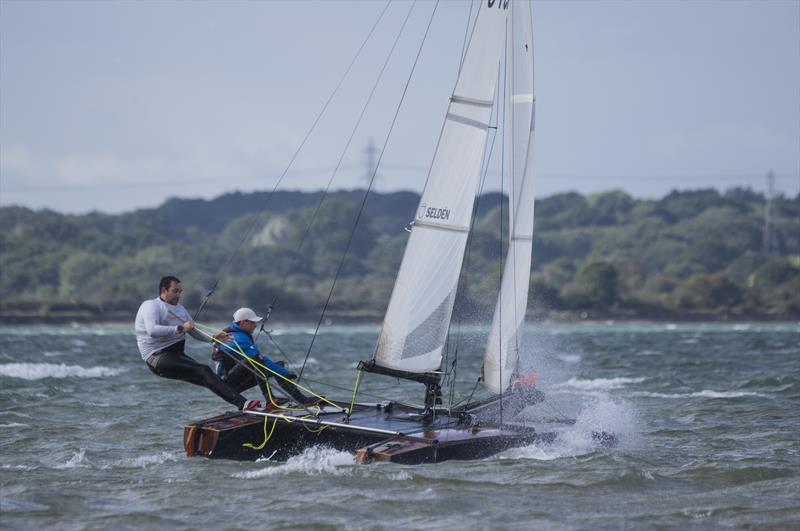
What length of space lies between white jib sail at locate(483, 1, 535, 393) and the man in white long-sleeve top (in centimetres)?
367

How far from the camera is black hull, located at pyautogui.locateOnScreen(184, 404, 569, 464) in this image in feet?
43.4

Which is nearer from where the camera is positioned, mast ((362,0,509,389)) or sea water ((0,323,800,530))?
sea water ((0,323,800,530))

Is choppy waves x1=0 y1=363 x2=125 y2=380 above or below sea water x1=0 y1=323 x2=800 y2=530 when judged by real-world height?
below

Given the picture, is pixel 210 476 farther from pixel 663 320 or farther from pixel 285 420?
pixel 663 320

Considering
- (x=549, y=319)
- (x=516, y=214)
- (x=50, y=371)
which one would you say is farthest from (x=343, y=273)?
(x=516, y=214)

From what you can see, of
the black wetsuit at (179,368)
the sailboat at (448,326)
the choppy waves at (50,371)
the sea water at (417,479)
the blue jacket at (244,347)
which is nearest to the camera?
the sea water at (417,479)

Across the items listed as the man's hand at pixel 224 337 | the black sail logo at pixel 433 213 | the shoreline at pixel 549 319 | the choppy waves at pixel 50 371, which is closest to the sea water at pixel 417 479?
the man's hand at pixel 224 337

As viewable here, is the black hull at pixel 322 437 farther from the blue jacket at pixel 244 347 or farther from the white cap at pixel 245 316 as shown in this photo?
the white cap at pixel 245 316

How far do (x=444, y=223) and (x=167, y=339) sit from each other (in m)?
3.37

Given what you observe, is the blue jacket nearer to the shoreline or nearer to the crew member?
the crew member

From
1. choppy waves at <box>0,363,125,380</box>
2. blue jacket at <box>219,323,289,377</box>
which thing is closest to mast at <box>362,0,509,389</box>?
blue jacket at <box>219,323,289,377</box>

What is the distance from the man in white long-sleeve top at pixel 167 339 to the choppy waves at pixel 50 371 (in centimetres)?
1651

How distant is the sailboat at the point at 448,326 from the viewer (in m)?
13.4

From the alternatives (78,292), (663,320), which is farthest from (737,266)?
(78,292)
